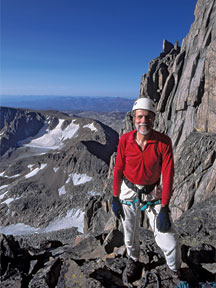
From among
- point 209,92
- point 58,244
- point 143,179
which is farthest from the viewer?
point 209,92

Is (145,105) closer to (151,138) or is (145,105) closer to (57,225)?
(151,138)

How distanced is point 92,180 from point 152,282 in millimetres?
87547

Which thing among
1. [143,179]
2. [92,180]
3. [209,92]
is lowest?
[92,180]

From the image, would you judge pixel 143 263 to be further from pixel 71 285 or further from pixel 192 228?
pixel 192 228

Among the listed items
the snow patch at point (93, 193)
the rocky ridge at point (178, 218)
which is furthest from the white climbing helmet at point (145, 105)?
the snow patch at point (93, 193)

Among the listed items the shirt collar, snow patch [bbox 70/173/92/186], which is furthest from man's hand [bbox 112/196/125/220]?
snow patch [bbox 70/173/92/186]

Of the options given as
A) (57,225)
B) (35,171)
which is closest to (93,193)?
(57,225)

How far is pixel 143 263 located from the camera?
6.80 metres

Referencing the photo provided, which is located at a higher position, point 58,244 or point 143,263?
point 143,263

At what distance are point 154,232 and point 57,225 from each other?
237 feet

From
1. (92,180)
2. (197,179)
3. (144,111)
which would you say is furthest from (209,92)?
(92,180)

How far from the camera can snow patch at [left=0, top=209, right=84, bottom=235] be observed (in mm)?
67431

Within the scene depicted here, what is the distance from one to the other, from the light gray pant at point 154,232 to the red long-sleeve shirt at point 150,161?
412 mm

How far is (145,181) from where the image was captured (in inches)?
234
